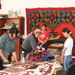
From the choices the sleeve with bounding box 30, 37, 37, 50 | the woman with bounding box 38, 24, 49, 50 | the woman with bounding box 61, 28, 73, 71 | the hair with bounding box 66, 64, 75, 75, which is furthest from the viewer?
the woman with bounding box 38, 24, 49, 50

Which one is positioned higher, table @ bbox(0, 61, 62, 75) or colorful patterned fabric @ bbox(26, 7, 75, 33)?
colorful patterned fabric @ bbox(26, 7, 75, 33)

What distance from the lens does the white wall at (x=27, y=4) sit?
6952 millimetres

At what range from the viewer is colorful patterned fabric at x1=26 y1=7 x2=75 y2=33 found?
6.85 meters

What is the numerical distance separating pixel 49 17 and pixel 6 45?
3.19m

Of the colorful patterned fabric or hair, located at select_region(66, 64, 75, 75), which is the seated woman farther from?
the colorful patterned fabric

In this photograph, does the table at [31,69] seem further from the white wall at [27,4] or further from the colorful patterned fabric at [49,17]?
the white wall at [27,4]

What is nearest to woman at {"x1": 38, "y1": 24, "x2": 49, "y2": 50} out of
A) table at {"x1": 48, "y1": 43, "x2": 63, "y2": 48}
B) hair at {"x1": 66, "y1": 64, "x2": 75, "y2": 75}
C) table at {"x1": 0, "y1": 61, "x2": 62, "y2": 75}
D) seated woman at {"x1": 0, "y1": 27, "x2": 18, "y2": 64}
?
table at {"x1": 48, "y1": 43, "x2": 63, "y2": 48}

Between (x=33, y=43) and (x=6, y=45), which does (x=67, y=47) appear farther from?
(x=6, y=45)

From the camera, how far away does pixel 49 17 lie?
7.04 metres

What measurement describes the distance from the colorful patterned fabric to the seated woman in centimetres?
298

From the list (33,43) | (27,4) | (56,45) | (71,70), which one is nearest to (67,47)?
(33,43)

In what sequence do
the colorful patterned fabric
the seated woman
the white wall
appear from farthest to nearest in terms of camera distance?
1. the white wall
2. the colorful patterned fabric
3. the seated woman

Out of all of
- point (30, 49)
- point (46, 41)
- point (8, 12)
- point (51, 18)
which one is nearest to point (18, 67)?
point (30, 49)

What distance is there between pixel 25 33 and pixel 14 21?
2.00ft
